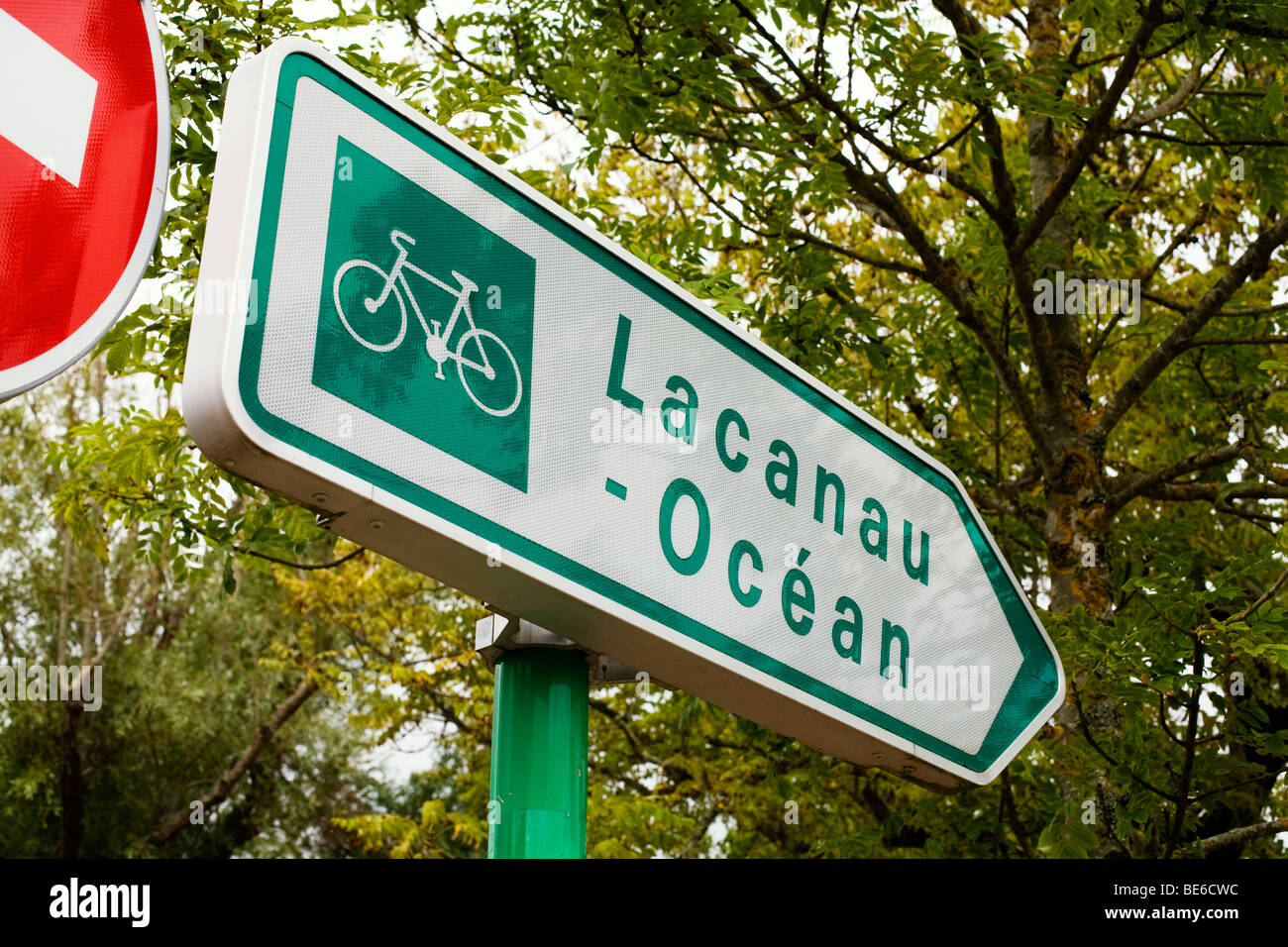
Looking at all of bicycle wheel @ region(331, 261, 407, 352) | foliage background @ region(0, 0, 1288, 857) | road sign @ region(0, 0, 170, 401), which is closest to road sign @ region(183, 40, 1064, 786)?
bicycle wheel @ region(331, 261, 407, 352)

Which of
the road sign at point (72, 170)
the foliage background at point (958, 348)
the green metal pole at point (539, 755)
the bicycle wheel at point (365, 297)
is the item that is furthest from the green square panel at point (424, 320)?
the foliage background at point (958, 348)

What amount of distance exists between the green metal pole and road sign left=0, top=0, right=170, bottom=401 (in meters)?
0.66

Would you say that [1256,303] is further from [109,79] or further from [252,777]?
[252,777]

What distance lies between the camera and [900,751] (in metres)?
1.80

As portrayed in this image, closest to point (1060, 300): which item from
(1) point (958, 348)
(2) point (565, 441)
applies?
(1) point (958, 348)

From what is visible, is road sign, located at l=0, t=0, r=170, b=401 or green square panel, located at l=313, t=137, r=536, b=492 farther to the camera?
green square panel, located at l=313, t=137, r=536, b=492

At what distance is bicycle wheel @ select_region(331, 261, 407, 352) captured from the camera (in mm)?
1223

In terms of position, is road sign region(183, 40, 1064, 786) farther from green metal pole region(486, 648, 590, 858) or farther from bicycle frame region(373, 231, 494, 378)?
green metal pole region(486, 648, 590, 858)

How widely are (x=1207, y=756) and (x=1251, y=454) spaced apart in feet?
5.79

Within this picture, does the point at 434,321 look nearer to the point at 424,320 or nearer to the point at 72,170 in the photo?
the point at 424,320

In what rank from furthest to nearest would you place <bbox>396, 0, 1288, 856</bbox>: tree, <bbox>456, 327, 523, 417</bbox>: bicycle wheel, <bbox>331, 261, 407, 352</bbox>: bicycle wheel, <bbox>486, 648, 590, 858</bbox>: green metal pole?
1. <bbox>396, 0, 1288, 856</bbox>: tree
2. <bbox>486, 648, 590, 858</bbox>: green metal pole
3. <bbox>456, 327, 523, 417</bbox>: bicycle wheel
4. <bbox>331, 261, 407, 352</bbox>: bicycle wheel

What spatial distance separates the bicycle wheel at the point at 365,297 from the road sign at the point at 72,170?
21 centimetres
